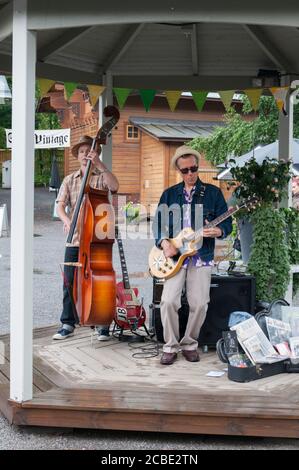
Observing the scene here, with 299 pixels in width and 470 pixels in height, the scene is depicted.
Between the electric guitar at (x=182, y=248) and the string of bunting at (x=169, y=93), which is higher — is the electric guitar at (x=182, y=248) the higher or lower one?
the lower one

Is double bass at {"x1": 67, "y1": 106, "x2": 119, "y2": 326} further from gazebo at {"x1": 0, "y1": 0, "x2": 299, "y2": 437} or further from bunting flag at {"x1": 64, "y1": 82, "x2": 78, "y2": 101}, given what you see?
bunting flag at {"x1": 64, "y1": 82, "x2": 78, "y2": 101}

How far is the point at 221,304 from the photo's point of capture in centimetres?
478

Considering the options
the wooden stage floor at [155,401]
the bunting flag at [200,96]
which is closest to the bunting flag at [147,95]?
the bunting flag at [200,96]

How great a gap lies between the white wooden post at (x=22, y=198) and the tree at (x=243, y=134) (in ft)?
29.6

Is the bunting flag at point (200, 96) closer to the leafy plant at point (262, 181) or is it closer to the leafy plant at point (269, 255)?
the leafy plant at point (262, 181)

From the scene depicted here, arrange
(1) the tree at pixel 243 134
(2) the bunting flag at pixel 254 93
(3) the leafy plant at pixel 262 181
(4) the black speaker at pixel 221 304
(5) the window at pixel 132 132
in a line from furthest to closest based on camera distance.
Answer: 1. (5) the window at pixel 132 132
2. (1) the tree at pixel 243 134
3. (2) the bunting flag at pixel 254 93
4. (3) the leafy plant at pixel 262 181
5. (4) the black speaker at pixel 221 304

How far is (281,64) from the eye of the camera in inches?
217

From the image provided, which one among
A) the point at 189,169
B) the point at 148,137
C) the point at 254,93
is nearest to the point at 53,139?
the point at 148,137

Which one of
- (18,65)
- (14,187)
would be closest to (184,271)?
(14,187)

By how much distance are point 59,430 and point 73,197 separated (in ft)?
6.78

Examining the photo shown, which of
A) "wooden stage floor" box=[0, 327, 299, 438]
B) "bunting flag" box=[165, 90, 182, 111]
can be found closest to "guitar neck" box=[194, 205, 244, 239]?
"wooden stage floor" box=[0, 327, 299, 438]

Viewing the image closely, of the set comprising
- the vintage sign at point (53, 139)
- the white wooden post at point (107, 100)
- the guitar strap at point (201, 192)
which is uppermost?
the vintage sign at point (53, 139)

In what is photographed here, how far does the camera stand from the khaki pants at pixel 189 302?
4324mm

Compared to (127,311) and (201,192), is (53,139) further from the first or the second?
(201,192)
